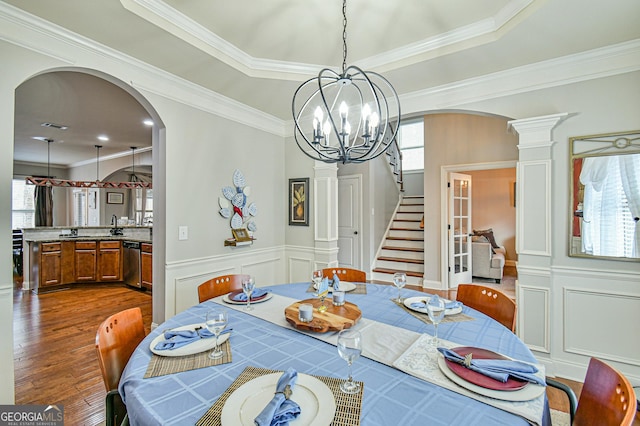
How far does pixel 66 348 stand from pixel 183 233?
162 cm

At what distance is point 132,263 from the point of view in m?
5.11

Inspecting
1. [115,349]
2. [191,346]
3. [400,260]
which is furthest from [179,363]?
[400,260]

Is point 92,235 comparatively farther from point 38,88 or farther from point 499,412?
point 499,412

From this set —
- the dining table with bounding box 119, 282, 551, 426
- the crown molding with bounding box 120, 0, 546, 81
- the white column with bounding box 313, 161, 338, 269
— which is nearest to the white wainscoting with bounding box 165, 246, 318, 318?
the white column with bounding box 313, 161, 338, 269

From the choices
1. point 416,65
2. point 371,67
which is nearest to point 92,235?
point 371,67

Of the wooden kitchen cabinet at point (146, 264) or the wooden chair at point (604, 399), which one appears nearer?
the wooden chair at point (604, 399)

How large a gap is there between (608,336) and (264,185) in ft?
11.5

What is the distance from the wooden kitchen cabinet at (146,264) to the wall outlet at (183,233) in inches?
95.0

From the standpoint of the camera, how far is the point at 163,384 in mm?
990

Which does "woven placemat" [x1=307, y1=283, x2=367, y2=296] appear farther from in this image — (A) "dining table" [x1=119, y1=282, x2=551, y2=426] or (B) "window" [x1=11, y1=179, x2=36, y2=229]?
(B) "window" [x1=11, y1=179, x2=36, y2=229]

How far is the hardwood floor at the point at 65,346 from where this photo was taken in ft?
6.82

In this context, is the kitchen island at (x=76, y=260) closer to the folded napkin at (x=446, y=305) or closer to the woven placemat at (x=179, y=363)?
the woven placemat at (x=179, y=363)

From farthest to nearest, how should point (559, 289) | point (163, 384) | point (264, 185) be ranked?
point (264, 185) → point (559, 289) → point (163, 384)

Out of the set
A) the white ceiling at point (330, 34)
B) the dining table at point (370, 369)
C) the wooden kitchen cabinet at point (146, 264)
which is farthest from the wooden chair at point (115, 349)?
the wooden kitchen cabinet at point (146, 264)
